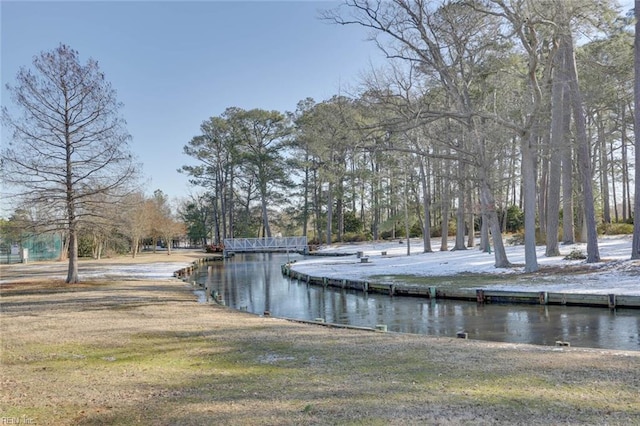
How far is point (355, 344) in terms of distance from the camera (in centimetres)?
686

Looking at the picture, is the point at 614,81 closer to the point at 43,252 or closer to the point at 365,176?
the point at 365,176

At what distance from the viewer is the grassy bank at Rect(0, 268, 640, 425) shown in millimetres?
3715

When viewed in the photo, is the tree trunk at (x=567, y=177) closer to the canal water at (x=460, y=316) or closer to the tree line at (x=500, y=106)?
the tree line at (x=500, y=106)

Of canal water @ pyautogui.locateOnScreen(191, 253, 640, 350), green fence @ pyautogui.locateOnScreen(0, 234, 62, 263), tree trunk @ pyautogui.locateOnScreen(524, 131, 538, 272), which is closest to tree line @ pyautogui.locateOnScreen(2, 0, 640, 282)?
tree trunk @ pyautogui.locateOnScreen(524, 131, 538, 272)

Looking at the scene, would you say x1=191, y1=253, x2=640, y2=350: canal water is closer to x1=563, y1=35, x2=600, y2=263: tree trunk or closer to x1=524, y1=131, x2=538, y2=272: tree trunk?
x1=524, y1=131, x2=538, y2=272: tree trunk

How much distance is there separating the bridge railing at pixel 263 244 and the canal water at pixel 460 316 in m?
29.5

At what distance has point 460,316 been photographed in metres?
12.0

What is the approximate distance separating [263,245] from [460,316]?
1531 inches

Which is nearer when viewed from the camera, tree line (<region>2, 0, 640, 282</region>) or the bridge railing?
tree line (<region>2, 0, 640, 282</region>)

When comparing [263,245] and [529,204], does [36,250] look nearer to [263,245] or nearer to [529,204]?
[263,245]

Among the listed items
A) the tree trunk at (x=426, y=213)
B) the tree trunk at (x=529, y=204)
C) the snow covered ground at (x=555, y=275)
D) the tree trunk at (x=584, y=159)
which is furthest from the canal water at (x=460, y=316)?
the tree trunk at (x=426, y=213)

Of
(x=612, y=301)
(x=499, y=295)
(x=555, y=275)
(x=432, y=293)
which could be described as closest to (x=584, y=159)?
(x=555, y=275)

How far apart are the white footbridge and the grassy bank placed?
39.8 meters

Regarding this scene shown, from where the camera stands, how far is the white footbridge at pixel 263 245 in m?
48.4
